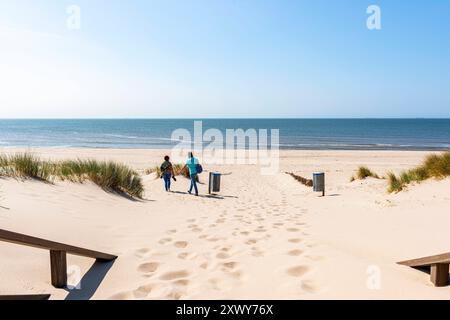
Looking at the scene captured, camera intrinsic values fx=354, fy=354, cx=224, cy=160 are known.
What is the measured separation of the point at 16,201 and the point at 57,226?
1.33m

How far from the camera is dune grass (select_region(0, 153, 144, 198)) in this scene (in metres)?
8.68

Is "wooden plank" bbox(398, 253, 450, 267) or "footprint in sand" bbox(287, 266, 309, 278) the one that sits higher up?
"wooden plank" bbox(398, 253, 450, 267)

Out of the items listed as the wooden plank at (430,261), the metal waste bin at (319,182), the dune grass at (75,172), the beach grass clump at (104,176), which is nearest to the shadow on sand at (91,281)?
the wooden plank at (430,261)

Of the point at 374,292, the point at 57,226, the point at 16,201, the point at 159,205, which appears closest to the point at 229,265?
the point at 374,292

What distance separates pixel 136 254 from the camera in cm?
469

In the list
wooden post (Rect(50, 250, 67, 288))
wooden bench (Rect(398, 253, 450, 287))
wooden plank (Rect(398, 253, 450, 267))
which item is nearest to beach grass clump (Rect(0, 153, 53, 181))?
wooden post (Rect(50, 250, 67, 288))

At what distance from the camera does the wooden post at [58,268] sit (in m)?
3.37

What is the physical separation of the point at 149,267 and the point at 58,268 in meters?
1.10

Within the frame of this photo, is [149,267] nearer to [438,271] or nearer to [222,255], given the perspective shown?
[222,255]

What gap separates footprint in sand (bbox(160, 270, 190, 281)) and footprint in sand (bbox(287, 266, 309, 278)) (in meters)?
1.15

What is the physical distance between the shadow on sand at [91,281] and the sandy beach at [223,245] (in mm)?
11

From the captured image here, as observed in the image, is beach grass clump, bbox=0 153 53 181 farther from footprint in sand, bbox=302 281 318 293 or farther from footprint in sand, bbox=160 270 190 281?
footprint in sand, bbox=302 281 318 293
